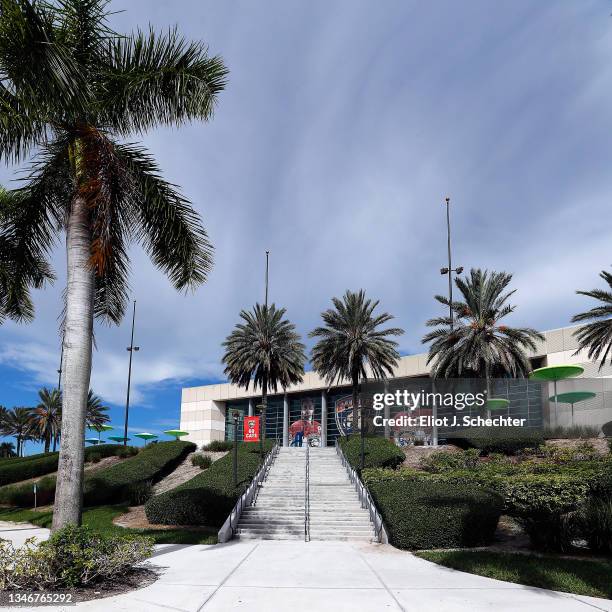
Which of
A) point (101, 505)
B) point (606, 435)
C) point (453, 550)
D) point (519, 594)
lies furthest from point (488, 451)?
point (519, 594)

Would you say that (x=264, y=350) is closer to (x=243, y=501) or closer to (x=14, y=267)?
(x=243, y=501)

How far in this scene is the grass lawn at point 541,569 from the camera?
30.3 ft

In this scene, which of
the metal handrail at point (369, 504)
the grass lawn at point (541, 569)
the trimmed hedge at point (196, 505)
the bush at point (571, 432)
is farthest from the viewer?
the bush at point (571, 432)

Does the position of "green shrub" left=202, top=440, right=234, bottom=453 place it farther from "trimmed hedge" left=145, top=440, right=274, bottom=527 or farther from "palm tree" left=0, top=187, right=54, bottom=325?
"palm tree" left=0, top=187, right=54, bottom=325

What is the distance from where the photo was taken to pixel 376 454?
27312 millimetres

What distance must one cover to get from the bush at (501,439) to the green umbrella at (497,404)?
4.20ft

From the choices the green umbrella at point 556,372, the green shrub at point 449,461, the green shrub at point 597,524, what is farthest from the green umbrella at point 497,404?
the green shrub at point 597,524

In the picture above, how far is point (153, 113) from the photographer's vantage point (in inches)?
473

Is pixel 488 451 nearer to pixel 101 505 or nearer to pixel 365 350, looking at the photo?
pixel 365 350

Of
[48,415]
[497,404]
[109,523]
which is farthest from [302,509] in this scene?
[48,415]

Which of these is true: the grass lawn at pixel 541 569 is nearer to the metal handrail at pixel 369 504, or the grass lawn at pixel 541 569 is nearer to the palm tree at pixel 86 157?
the metal handrail at pixel 369 504

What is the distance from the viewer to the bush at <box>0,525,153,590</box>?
823cm

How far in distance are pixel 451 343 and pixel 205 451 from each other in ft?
58.2

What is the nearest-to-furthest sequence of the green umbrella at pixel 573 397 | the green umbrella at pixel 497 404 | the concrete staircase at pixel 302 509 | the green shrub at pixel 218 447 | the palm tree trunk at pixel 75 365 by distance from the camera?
1. the palm tree trunk at pixel 75 365
2. the concrete staircase at pixel 302 509
3. the green umbrella at pixel 497 404
4. the green umbrella at pixel 573 397
5. the green shrub at pixel 218 447
